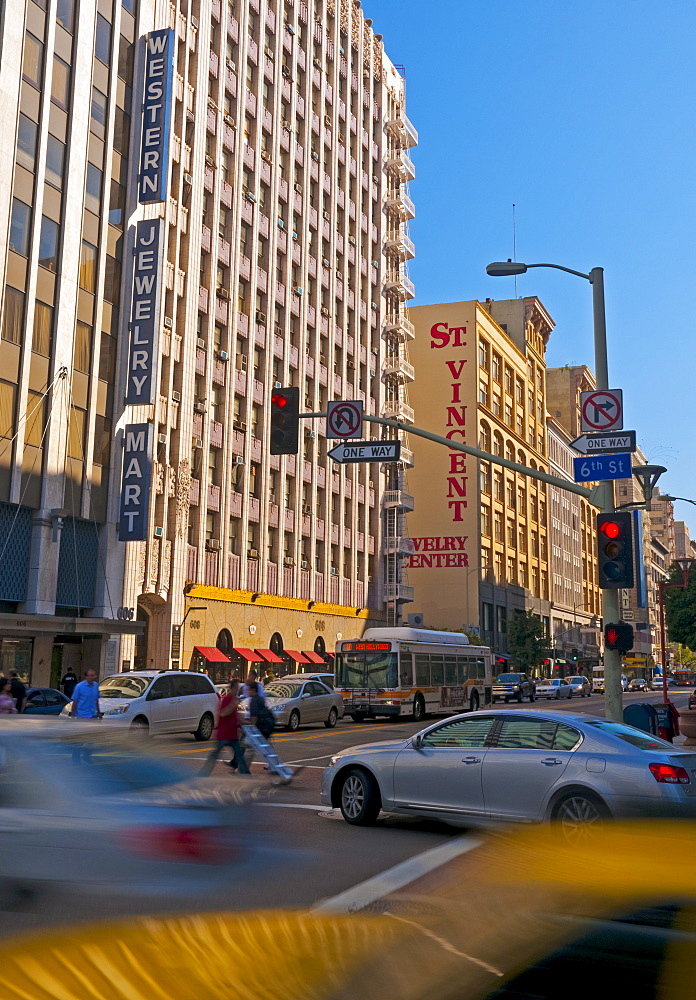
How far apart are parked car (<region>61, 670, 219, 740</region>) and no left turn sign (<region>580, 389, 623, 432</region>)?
452 inches

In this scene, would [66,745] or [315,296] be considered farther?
[315,296]

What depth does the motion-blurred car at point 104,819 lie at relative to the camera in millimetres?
5297

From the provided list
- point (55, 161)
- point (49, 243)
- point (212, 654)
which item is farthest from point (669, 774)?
point (212, 654)

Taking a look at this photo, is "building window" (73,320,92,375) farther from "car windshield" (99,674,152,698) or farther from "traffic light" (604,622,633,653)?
"traffic light" (604,622,633,653)

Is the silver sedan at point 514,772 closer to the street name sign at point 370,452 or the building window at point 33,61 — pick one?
the street name sign at point 370,452

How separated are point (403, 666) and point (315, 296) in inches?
1038

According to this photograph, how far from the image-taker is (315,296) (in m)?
53.6

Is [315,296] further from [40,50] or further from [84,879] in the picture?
[84,879]

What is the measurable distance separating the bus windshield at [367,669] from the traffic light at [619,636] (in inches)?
726

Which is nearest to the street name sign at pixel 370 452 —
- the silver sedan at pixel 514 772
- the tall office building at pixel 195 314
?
the silver sedan at pixel 514 772

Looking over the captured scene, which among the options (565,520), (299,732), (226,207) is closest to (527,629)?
(565,520)

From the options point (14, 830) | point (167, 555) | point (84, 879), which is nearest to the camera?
point (84, 879)

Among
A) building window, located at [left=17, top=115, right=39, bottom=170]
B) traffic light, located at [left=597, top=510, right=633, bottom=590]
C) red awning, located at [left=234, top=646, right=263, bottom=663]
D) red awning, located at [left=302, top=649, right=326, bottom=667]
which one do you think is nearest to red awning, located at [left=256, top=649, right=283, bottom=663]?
red awning, located at [left=234, top=646, right=263, bottom=663]

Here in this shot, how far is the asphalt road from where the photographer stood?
5.05 meters
